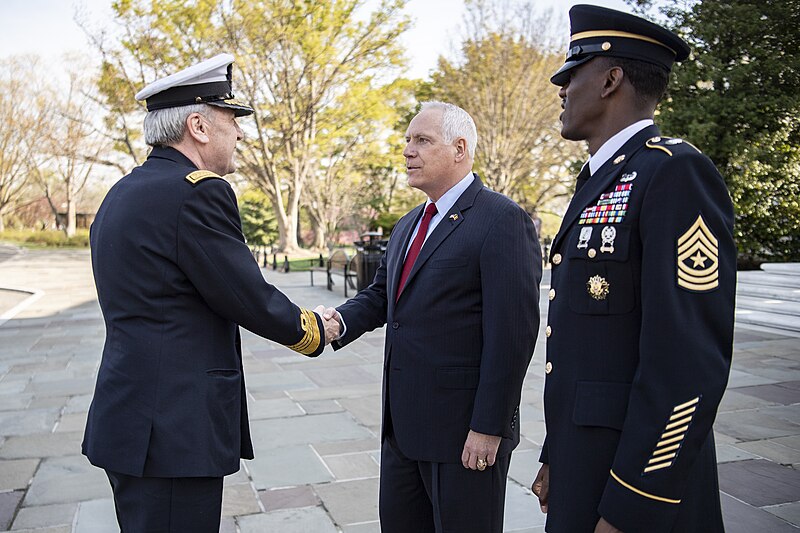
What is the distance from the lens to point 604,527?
5.47ft

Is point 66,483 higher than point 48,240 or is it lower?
higher

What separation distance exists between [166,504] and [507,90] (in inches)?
999

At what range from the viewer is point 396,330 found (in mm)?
2648

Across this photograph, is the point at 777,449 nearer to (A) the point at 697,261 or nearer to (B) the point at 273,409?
(B) the point at 273,409

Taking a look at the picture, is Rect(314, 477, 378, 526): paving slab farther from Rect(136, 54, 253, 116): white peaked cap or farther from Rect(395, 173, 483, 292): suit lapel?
Rect(136, 54, 253, 116): white peaked cap

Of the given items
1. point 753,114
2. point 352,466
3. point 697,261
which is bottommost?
point 352,466

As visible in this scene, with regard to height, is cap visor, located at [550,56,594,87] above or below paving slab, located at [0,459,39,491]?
above

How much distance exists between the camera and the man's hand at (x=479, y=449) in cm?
239

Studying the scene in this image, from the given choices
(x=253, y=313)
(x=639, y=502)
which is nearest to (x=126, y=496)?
(x=253, y=313)

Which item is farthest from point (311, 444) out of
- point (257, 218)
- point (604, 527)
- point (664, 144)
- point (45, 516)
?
point (257, 218)

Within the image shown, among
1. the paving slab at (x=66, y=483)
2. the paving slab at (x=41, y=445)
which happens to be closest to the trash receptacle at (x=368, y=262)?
the paving slab at (x=41, y=445)

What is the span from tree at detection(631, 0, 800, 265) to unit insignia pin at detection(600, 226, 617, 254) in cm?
1273

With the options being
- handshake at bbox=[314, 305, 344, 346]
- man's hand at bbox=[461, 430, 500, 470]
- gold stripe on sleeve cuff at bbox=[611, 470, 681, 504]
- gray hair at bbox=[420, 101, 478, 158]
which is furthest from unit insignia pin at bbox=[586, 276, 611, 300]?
handshake at bbox=[314, 305, 344, 346]

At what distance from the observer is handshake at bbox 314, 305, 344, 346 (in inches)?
113
